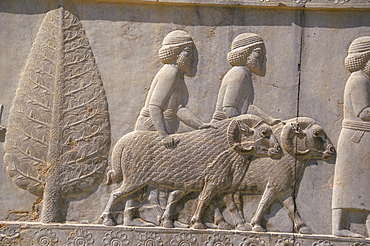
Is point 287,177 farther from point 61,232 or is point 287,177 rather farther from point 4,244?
point 4,244

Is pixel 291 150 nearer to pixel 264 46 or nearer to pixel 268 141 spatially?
pixel 268 141

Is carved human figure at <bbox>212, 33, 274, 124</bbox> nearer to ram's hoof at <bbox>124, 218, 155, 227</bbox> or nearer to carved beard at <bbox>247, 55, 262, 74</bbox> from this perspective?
carved beard at <bbox>247, 55, 262, 74</bbox>

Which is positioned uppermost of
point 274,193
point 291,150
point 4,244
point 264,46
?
point 264,46

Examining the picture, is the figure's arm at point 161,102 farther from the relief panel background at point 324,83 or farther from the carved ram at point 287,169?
the relief panel background at point 324,83

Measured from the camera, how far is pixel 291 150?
16.3 feet

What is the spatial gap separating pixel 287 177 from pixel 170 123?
1.15 metres

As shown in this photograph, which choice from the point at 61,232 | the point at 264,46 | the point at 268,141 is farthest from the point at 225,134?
the point at 61,232

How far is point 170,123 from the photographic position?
500 cm

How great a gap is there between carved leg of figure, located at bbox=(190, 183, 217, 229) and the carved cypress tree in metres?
0.92

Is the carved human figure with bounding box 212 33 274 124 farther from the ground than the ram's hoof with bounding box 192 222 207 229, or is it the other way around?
the carved human figure with bounding box 212 33 274 124

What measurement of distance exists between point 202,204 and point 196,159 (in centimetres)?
40

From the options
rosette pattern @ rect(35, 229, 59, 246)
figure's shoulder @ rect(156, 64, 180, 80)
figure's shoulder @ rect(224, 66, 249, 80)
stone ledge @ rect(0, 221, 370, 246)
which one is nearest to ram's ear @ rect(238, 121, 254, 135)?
figure's shoulder @ rect(224, 66, 249, 80)

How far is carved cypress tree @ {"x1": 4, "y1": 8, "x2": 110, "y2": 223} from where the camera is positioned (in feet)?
16.2

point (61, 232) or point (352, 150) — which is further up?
point (352, 150)
